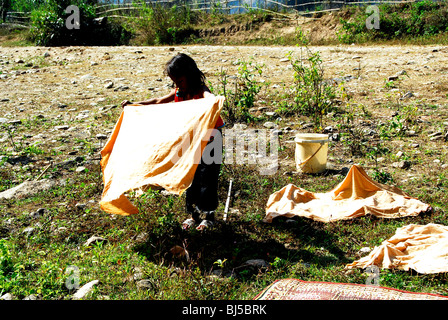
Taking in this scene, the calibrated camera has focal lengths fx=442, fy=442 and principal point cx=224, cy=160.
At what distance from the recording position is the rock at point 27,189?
4316 mm

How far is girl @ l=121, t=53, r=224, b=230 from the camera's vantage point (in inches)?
130

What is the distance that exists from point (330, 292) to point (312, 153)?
2293 millimetres

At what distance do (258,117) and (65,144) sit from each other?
2593 millimetres

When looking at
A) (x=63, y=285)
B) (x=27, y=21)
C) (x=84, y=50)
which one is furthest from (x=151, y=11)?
(x=63, y=285)

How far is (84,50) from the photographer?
1132cm

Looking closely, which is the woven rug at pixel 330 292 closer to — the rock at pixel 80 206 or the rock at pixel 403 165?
the rock at pixel 80 206

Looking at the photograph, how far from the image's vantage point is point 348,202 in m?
3.93

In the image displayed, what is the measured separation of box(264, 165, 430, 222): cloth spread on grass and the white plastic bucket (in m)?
0.60

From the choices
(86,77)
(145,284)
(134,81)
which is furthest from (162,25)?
(145,284)

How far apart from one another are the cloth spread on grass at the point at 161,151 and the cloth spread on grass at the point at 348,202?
101 cm

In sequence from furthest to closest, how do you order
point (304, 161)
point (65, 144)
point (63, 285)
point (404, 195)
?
point (65, 144) → point (304, 161) → point (404, 195) → point (63, 285)
